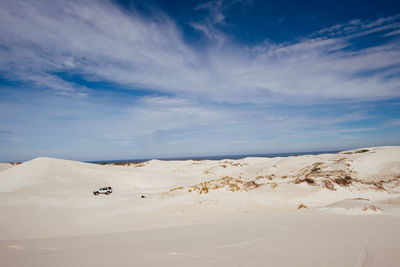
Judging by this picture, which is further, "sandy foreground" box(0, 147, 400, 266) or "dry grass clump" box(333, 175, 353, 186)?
"dry grass clump" box(333, 175, 353, 186)

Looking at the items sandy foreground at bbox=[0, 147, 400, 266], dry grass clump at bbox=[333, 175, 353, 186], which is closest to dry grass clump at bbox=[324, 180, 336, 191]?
sandy foreground at bbox=[0, 147, 400, 266]

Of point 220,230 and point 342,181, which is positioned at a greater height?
point 342,181

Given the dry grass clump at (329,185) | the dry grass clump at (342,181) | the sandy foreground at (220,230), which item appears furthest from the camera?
the dry grass clump at (342,181)

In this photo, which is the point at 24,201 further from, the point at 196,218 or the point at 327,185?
the point at 327,185

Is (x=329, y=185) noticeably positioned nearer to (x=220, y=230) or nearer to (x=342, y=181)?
(x=342, y=181)

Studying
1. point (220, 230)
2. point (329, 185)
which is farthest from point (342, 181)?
point (220, 230)

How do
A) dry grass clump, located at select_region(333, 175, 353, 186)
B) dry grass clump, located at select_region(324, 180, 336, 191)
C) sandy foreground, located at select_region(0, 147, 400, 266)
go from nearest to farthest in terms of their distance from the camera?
1. sandy foreground, located at select_region(0, 147, 400, 266)
2. dry grass clump, located at select_region(324, 180, 336, 191)
3. dry grass clump, located at select_region(333, 175, 353, 186)

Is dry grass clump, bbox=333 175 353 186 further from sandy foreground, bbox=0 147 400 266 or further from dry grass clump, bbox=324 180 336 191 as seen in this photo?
dry grass clump, bbox=324 180 336 191

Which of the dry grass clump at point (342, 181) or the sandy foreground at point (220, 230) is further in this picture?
the dry grass clump at point (342, 181)

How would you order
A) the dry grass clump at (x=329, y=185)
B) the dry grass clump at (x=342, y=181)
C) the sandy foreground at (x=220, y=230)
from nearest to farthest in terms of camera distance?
1. the sandy foreground at (x=220, y=230)
2. the dry grass clump at (x=329, y=185)
3. the dry grass clump at (x=342, y=181)

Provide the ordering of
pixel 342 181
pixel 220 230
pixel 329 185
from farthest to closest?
pixel 342 181 → pixel 329 185 → pixel 220 230

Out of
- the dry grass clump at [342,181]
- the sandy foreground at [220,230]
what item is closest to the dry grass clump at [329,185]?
the sandy foreground at [220,230]

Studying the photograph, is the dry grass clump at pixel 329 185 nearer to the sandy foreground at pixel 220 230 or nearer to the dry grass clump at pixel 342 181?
the sandy foreground at pixel 220 230

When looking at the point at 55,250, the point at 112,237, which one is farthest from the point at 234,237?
the point at 55,250
